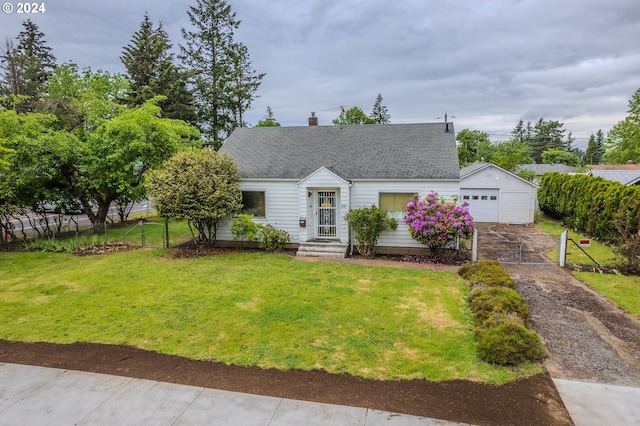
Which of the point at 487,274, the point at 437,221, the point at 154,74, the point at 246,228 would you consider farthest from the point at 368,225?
the point at 154,74

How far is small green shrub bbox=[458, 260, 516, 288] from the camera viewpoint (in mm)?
8562

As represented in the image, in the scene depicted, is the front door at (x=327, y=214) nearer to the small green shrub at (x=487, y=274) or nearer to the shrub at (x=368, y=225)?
the shrub at (x=368, y=225)

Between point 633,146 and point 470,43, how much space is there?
35.0m

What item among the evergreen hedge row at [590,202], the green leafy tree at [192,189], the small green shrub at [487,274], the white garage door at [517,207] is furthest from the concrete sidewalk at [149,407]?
the white garage door at [517,207]

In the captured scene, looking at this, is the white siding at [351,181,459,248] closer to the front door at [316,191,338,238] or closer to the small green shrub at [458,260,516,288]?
the front door at [316,191,338,238]

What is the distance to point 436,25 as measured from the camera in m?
14.6

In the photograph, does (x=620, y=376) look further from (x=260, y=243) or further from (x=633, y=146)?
(x=633, y=146)

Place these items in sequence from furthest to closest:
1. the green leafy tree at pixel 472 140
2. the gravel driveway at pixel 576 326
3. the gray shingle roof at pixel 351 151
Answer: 1. the green leafy tree at pixel 472 140
2. the gray shingle roof at pixel 351 151
3. the gravel driveway at pixel 576 326

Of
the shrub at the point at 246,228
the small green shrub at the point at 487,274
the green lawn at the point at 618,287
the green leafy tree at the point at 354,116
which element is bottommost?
the green lawn at the point at 618,287

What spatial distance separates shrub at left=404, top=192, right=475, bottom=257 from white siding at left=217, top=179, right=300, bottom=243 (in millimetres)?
4408

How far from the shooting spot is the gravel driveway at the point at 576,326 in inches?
213

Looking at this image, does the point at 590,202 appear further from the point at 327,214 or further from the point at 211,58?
the point at 211,58

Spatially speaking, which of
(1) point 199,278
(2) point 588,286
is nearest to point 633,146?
(2) point 588,286

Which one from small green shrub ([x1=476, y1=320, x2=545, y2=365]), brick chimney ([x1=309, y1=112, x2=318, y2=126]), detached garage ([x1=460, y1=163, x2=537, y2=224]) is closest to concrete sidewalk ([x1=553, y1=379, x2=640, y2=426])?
small green shrub ([x1=476, y1=320, x2=545, y2=365])
